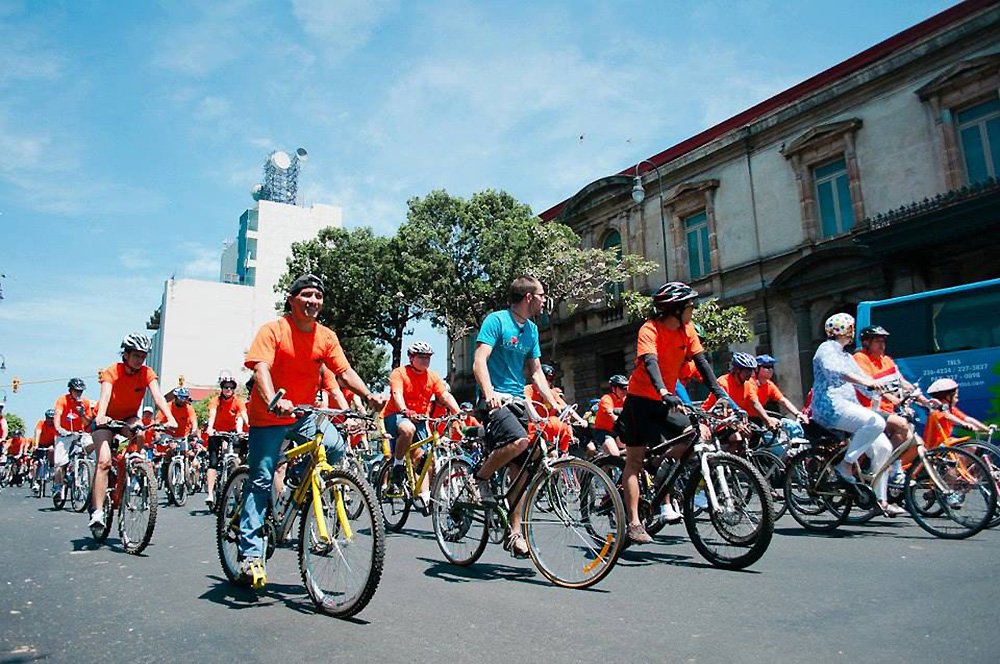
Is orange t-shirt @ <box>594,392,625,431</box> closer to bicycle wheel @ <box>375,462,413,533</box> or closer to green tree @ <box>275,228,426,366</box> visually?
bicycle wheel @ <box>375,462,413,533</box>

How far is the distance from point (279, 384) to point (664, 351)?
2820 mm

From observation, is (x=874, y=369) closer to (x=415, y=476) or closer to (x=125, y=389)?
(x=415, y=476)

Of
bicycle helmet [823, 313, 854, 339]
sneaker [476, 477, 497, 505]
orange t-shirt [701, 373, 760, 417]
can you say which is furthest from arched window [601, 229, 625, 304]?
sneaker [476, 477, 497, 505]

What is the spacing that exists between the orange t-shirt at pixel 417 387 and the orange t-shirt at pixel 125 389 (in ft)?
8.56

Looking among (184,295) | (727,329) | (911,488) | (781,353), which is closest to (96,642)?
(911,488)

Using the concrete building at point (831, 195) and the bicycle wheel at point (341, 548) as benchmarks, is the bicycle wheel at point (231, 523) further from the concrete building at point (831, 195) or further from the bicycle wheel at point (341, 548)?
the concrete building at point (831, 195)

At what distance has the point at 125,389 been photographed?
6.80 m

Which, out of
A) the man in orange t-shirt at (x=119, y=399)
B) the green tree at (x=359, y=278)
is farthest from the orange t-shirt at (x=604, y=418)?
the green tree at (x=359, y=278)

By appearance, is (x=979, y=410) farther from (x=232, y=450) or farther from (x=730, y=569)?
(x=232, y=450)

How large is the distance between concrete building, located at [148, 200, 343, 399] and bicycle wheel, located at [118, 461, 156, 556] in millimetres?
73361

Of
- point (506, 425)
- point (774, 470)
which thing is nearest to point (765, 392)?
point (774, 470)

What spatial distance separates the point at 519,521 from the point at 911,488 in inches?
147

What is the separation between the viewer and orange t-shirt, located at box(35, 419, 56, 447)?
1534 centimetres

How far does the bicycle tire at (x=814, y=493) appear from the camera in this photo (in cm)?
668
